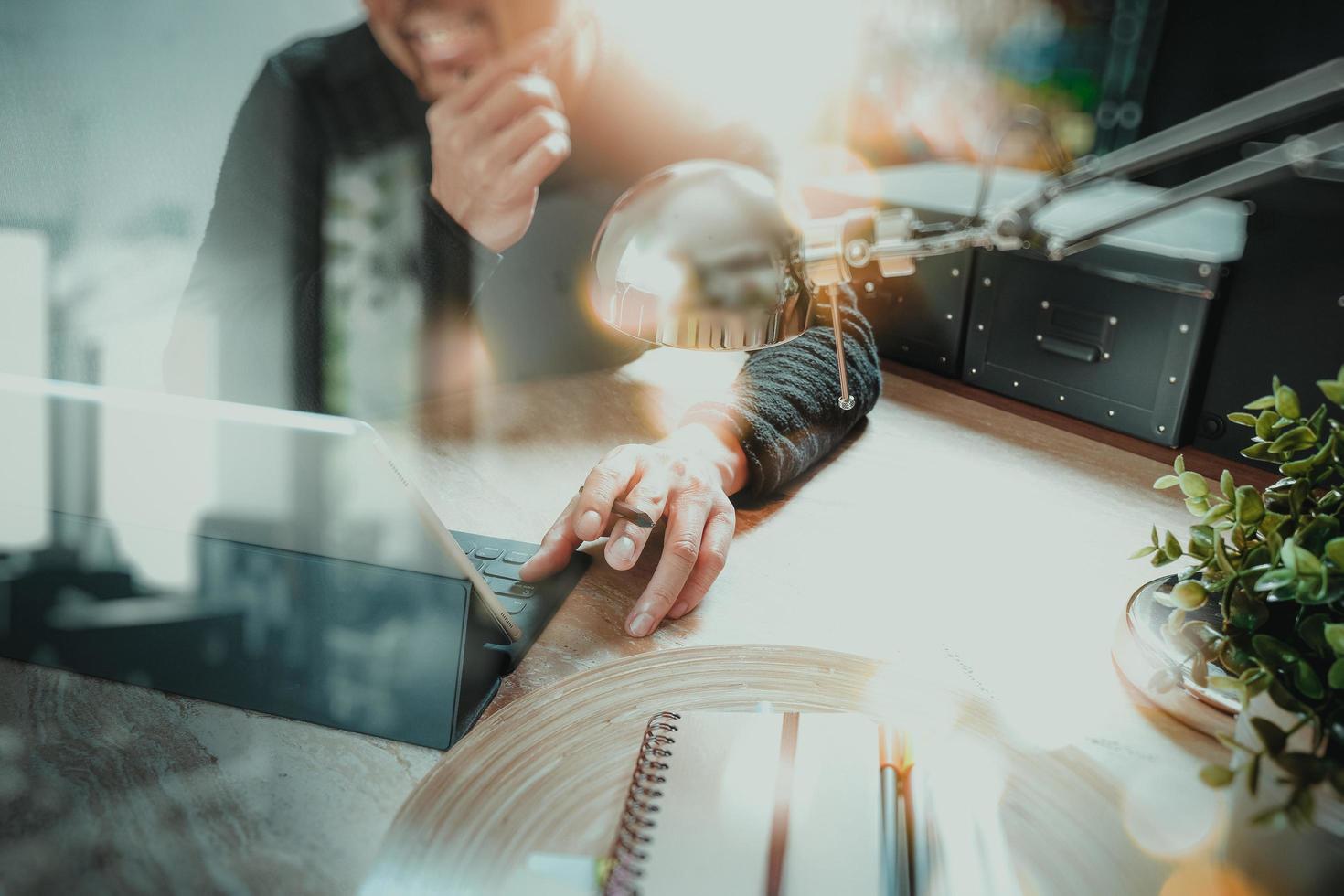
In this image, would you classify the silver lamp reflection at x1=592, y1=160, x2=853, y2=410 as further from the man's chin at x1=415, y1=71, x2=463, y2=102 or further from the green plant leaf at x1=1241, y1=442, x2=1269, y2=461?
the man's chin at x1=415, y1=71, x2=463, y2=102

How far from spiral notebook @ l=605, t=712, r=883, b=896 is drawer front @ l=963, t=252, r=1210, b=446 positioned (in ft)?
2.31

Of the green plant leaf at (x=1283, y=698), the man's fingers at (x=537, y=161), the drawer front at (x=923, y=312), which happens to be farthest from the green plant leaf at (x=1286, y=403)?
the man's fingers at (x=537, y=161)

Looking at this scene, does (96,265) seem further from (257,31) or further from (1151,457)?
(1151,457)

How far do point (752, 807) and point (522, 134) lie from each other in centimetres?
87

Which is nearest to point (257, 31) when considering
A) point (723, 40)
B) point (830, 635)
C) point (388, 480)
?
point (723, 40)

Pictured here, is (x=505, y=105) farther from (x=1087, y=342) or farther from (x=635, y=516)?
(x=1087, y=342)

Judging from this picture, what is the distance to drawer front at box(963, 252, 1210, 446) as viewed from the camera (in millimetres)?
1088

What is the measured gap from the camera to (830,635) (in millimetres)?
735

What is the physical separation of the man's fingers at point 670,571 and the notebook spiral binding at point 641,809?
0.13 m

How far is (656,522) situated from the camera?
2.81 feet

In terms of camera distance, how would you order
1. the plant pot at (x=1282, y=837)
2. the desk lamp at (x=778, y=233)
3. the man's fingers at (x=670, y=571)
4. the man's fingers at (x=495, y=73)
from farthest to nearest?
the man's fingers at (x=495, y=73) < the man's fingers at (x=670, y=571) < the desk lamp at (x=778, y=233) < the plant pot at (x=1282, y=837)

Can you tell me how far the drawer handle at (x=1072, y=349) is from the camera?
1146 millimetres

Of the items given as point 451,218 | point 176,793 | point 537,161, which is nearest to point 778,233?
point 176,793

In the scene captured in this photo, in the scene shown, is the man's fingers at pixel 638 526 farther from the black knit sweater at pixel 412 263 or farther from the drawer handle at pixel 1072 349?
the drawer handle at pixel 1072 349
